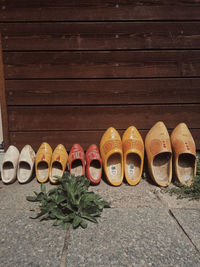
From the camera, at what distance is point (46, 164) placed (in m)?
2.13

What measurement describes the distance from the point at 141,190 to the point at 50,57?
1.64 meters

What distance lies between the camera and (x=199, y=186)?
1.73 meters

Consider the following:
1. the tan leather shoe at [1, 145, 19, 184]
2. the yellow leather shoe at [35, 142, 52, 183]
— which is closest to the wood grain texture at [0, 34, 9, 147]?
the tan leather shoe at [1, 145, 19, 184]

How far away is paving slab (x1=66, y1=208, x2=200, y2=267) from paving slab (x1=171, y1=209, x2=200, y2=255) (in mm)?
41

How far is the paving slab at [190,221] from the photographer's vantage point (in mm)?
1172

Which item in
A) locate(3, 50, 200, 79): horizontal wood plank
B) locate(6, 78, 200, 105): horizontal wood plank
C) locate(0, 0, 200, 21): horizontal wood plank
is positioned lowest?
locate(6, 78, 200, 105): horizontal wood plank

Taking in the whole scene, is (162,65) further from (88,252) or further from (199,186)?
(88,252)

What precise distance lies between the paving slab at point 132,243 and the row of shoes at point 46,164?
2.21 ft

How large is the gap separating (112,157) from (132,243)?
3.34 feet

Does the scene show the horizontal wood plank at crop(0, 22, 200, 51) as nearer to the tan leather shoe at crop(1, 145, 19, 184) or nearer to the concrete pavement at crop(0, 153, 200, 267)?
the tan leather shoe at crop(1, 145, 19, 184)

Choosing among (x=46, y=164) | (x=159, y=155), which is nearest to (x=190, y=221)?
(x=159, y=155)

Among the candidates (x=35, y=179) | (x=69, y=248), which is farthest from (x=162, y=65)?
(x=69, y=248)

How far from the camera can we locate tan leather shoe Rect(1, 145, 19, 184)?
1.98m

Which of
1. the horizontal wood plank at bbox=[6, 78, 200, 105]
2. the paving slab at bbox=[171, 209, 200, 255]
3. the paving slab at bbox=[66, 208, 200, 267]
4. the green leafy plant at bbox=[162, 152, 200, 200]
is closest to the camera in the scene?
the paving slab at bbox=[66, 208, 200, 267]
